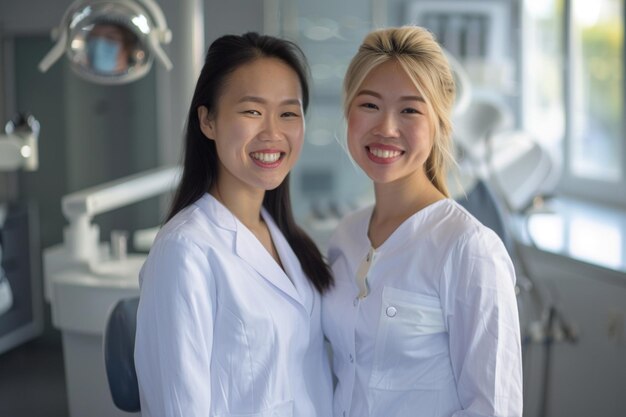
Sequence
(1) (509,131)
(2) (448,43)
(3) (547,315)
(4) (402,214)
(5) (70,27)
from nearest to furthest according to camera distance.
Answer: (4) (402,214) → (5) (70,27) → (3) (547,315) → (1) (509,131) → (2) (448,43)

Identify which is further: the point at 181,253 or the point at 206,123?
the point at 206,123

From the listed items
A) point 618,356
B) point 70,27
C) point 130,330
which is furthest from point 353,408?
point 618,356

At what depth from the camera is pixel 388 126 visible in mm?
1445

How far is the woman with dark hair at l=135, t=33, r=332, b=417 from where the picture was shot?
1.35 metres

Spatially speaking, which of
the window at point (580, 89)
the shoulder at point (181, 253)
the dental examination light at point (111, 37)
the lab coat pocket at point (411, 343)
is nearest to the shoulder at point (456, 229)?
the lab coat pocket at point (411, 343)

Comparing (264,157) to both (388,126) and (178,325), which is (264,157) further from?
(178,325)

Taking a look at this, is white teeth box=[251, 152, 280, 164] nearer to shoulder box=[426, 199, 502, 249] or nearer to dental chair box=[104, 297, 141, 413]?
shoulder box=[426, 199, 502, 249]

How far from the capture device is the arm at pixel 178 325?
1339mm

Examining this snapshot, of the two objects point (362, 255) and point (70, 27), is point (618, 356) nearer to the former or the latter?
point (362, 255)

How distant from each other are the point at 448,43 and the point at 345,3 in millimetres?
595

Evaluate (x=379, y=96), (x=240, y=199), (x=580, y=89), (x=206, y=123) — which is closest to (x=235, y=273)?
(x=240, y=199)

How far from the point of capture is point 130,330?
164 centimetres

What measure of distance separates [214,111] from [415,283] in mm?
487

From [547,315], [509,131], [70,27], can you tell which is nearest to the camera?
[70,27]
